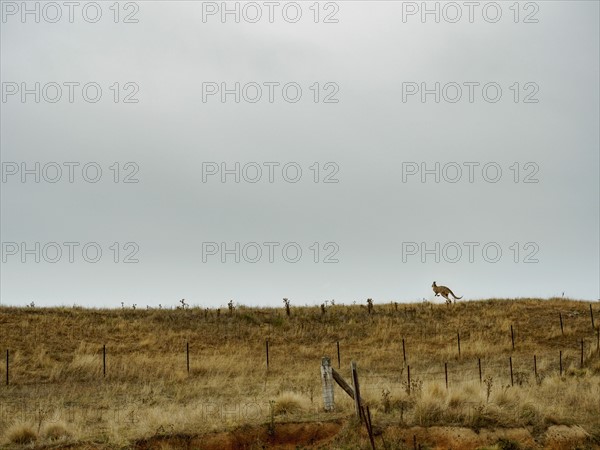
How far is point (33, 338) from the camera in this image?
32.5 metres

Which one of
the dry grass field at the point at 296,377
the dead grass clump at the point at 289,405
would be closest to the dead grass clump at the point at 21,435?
the dry grass field at the point at 296,377

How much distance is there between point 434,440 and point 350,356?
60.0 ft

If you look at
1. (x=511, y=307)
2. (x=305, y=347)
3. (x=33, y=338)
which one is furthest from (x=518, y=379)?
(x=33, y=338)

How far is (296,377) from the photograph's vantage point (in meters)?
25.4

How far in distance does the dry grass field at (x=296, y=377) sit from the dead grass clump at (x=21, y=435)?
0.03 m

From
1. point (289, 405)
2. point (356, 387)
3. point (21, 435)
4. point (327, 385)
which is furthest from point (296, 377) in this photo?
point (356, 387)

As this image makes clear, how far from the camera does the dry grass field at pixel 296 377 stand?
1429 cm

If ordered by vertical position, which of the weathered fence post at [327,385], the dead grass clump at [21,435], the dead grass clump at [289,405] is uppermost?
the weathered fence post at [327,385]

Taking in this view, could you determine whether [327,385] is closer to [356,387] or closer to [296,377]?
[356,387]

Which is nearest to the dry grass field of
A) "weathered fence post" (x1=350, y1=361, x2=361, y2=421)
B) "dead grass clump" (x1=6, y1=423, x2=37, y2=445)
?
"dead grass clump" (x1=6, y1=423, x2=37, y2=445)

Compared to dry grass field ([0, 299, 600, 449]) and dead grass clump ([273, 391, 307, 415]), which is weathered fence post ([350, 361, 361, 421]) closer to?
dry grass field ([0, 299, 600, 449])

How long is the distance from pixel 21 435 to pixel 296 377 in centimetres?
1231

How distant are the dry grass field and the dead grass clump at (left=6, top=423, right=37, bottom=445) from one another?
0.09 feet

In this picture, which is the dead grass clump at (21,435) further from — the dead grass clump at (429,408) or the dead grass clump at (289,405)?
the dead grass clump at (429,408)
